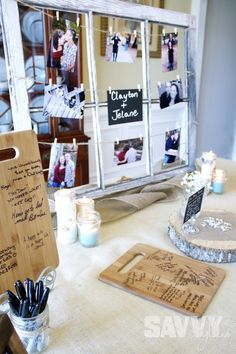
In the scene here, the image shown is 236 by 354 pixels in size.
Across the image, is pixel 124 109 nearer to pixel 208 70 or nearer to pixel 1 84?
pixel 1 84

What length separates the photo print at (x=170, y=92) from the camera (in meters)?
1.25

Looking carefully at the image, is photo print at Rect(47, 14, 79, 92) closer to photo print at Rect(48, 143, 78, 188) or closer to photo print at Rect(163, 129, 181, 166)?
photo print at Rect(48, 143, 78, 188)

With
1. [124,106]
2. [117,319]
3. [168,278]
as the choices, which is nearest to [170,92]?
[124,106]

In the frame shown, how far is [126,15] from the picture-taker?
110cm

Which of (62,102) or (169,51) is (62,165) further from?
(169,51)

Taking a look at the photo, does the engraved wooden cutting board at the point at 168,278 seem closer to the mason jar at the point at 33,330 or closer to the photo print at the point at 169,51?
the mason jar at the point at 33,330

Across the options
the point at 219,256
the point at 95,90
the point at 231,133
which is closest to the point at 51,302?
the point at 219,256

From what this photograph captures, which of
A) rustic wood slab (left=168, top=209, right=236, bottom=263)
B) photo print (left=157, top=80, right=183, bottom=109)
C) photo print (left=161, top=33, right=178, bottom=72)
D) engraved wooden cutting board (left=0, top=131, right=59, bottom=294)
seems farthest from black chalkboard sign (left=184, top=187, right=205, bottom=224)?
photo print (left=161, top=33, right=178, bottom=72)

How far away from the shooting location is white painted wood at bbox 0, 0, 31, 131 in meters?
0.83

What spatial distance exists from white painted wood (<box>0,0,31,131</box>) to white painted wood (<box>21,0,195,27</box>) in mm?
65

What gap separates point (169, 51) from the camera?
1260mm

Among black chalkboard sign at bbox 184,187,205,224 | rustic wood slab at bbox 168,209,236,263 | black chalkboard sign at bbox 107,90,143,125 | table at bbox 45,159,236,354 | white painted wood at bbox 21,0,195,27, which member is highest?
white painted wood at bbox 21,0,195,27

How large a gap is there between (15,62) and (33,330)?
26.8 inches

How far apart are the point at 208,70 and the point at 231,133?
0.99 metres
